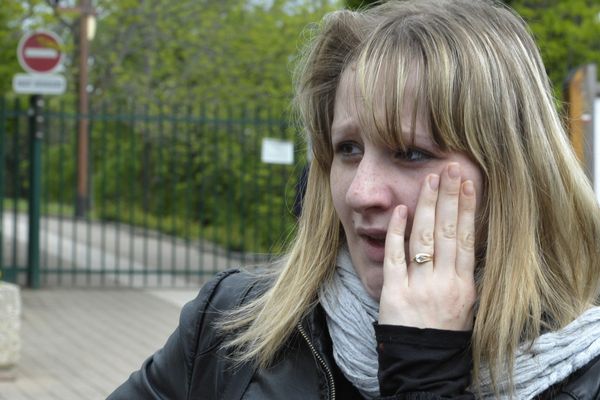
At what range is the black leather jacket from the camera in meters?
1.82

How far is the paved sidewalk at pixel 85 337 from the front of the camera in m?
7.40

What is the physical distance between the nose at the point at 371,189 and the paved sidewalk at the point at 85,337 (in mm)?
5548

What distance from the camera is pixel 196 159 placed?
14648 mm

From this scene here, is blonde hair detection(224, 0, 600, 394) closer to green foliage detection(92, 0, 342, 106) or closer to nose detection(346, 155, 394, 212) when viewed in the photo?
nose detection(346, 155, 394, 212)

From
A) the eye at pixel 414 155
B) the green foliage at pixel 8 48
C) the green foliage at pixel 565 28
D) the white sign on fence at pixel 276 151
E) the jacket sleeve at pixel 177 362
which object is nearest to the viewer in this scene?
the eye at pixel 414 155

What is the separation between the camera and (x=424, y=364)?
64.8 inches

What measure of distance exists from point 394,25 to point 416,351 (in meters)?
0.52

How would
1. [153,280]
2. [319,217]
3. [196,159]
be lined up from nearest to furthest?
[319,217]
[153,280]
[196,159]

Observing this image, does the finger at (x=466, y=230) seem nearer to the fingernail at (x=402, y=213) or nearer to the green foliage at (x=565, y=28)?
the fingernail at (x=402, y=213)

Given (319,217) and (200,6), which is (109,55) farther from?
(319,217)

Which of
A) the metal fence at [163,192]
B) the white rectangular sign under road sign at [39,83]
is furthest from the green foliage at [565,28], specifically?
the white rectangular sign under road sign at [39,83]

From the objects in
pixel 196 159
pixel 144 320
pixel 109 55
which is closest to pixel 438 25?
pixel 144 320

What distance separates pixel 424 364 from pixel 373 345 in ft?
0.56

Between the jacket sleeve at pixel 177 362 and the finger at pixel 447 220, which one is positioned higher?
the finger at pixel 447 220
